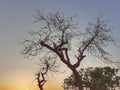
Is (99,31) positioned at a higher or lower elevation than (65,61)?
higher

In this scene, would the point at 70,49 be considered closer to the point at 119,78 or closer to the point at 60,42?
the point at 60,42

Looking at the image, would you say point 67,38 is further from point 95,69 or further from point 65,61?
point 95,69

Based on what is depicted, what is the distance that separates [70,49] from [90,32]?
5.32 feet

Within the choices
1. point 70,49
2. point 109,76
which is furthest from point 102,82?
point 70,49

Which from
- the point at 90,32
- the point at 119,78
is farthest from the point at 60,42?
the point at 119,78

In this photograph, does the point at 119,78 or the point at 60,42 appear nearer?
the point at 60,42

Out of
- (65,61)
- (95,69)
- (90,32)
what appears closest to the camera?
(65,61)

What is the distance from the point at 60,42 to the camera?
62.0 ft

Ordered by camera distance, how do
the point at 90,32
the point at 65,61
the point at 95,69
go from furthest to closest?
the point at 95,69
the point at 90,32
the point at 65,61

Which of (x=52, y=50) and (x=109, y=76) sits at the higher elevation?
(x=109, y=76)

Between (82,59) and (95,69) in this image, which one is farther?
(95,69)

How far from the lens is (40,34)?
1969 cm

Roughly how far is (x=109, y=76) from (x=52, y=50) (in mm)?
19261

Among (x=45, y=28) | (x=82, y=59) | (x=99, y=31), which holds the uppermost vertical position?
(x=45, y=28)
